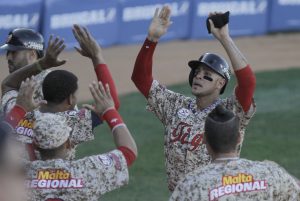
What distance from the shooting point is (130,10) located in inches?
763

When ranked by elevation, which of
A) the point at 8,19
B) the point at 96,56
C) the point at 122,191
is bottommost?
the point at 122,191

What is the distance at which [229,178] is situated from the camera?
4.94m

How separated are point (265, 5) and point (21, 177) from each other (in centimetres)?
1799

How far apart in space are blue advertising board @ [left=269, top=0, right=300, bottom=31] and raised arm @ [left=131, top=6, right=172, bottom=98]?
14.6m

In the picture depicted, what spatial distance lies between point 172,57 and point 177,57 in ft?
0.35

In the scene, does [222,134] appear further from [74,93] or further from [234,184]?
[74,93]

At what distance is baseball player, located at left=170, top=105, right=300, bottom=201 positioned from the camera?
4.91 meters

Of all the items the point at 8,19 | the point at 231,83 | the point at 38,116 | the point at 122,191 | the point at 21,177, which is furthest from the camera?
the point at 8,19

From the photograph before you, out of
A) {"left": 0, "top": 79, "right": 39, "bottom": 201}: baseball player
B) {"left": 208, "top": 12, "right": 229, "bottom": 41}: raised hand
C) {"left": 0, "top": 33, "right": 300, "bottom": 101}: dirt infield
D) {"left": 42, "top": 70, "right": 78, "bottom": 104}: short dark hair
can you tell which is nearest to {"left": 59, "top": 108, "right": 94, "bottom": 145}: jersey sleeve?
{"left": 42, "top": 70, "right": 78, "bottom": 104}: short dark hair

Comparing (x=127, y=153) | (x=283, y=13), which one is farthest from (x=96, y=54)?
(x=283, y=13)

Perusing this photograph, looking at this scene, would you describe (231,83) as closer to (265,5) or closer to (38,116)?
(265,5)

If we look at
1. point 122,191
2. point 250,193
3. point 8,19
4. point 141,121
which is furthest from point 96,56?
point 8,19

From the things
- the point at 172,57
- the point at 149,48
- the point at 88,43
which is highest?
the point at 88,43

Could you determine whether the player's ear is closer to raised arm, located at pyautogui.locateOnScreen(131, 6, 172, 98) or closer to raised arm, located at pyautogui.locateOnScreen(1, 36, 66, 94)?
raised arm, located at pyautogui.locateOnScreen(1, 36, 66, 94)
